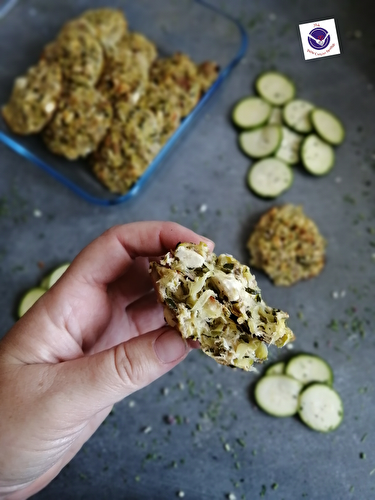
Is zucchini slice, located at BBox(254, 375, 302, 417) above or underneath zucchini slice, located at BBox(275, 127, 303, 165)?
underneath

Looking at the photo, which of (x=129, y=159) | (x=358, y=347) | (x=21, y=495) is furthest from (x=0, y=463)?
(x=358, y=347)

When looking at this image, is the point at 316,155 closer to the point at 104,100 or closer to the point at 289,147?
the point at 289,147

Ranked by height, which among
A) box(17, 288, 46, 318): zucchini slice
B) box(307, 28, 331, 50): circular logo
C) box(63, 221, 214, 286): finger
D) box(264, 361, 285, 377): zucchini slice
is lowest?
box(264, 361, 285, 377): zucchini slice

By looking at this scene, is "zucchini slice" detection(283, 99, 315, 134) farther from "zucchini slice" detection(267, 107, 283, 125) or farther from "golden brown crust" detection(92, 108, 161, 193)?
"golden brown crust" detection(92, 108, 161, 193)

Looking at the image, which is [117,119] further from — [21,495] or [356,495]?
[356,495]

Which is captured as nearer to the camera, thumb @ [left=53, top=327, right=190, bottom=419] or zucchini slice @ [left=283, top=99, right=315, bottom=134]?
thumb @ [left=53, top=327, right=190, bottom=419]

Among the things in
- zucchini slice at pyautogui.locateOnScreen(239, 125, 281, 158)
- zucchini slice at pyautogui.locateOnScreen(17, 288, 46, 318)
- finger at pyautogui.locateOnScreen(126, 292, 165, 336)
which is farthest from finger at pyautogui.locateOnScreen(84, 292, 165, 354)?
zucchini slice at pyautogui.locateOnScreen(239, 125, 281, 158)
